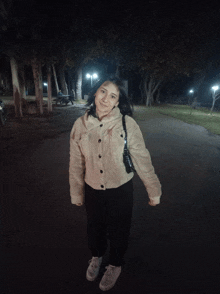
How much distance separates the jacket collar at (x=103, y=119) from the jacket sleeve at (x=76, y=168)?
131 mm

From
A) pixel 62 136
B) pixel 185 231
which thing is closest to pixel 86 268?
pixel 185 231

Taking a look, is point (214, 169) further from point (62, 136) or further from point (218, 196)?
point (62, 136)

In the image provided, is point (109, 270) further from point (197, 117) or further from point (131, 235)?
point (197, 117)

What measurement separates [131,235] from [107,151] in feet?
5.42

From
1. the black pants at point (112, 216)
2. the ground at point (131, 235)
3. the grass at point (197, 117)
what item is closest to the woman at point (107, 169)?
the black pants at point (112, 216)

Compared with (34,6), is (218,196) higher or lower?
lower

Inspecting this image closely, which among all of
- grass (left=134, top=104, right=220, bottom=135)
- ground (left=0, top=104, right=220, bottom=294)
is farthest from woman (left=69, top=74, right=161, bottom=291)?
grass (left=134, top=104, right=220, bottom=135)

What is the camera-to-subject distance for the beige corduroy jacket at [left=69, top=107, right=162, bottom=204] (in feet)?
6.11

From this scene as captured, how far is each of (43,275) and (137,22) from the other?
21.6 m

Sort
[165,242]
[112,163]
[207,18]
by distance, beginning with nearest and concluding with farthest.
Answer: [112,163]
[165,242]
[207,18]

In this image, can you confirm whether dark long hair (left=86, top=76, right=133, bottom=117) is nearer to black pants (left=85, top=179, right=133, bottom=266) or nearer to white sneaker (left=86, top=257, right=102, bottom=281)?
black pants (left=85, top=179, right=133, bottom=266)

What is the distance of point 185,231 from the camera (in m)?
2.97

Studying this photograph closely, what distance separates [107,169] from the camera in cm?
194

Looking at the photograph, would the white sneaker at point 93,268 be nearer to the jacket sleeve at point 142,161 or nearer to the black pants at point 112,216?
the black pants at point 112,216
